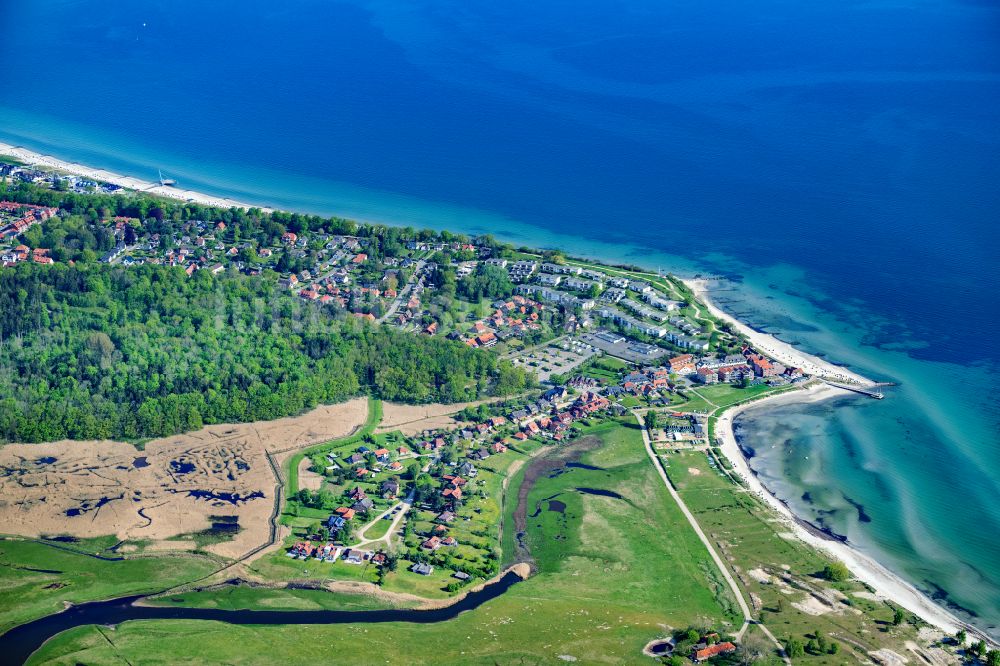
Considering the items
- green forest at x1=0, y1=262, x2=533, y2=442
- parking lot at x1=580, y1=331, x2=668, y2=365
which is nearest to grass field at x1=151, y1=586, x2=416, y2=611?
green forest at x1=0, y1=262, x2=533, y2=442

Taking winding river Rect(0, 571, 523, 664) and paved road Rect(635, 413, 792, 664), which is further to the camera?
winding river Rect(0, 571, 523, 664)

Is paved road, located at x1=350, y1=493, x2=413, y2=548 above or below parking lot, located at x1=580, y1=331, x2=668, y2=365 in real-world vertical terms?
below

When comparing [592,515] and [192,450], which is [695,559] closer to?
[592,515]

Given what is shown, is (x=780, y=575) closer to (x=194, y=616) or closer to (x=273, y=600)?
(x=273, y=600)

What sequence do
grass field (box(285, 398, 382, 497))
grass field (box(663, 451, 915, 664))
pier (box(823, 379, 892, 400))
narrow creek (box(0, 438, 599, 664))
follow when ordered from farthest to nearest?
pier (box(823, 379, 892, 400)) < grass field (box(285, 398, 382, 497)) < grass field (box(663, 451, 915, 664)) < narrow creek (box(0, 438, 599, 664))

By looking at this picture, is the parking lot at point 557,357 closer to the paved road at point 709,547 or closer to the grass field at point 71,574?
the paved road at point 709,547

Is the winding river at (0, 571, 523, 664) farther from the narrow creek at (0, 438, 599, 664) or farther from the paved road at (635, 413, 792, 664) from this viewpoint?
the paved road at (635, 413, 792, 664)
